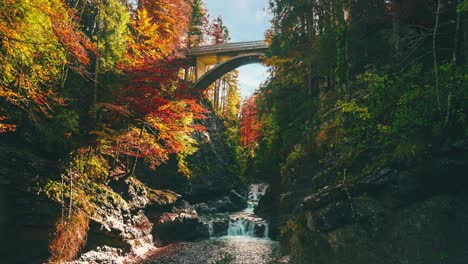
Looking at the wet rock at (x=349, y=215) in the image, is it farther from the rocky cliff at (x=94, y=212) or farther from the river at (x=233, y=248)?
the rocky cliff at (x=94, y=212)

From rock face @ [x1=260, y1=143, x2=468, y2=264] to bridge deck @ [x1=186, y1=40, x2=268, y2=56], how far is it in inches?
884

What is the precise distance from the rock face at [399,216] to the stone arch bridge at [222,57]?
2076cm

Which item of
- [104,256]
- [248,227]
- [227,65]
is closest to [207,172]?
[248,227]

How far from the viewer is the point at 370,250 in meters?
6.27

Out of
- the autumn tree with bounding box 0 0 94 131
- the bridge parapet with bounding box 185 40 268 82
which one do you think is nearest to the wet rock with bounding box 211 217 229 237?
the autumn tree with bounding box 0 0 94 131

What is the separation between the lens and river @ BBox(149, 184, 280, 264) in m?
12.3

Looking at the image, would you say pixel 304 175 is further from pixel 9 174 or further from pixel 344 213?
pixel 9 174

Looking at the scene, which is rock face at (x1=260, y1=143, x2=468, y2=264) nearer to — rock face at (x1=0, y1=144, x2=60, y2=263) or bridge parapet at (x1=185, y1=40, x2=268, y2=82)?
rock face at (x1=0, y1=144, x2=60, y2=263)

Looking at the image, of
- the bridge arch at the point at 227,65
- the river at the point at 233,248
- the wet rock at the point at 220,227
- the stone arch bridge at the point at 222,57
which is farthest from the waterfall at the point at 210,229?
the bridge arch at the point at 227,65

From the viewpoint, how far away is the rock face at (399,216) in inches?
223

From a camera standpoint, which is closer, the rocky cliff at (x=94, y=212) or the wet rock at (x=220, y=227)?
the rocky cliff at (x=94, y=212)

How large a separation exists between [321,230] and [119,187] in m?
10.7

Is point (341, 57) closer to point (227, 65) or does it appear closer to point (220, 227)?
point (220, 227)

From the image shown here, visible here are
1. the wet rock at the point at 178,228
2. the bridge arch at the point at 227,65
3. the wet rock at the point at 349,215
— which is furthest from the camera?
the bridge arch at the point at 227,65
